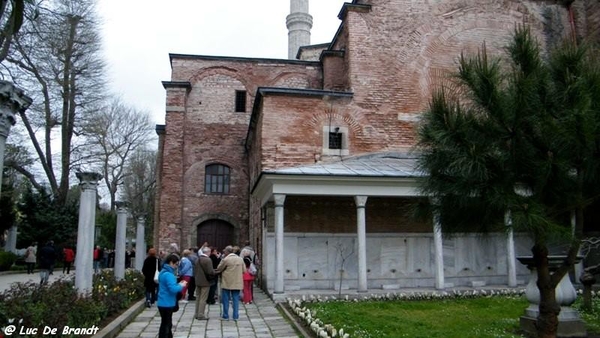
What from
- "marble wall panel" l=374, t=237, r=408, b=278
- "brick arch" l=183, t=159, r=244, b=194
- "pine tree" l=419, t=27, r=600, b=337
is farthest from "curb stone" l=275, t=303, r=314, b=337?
"brick arch" l=183, t=159, r=244, b=194

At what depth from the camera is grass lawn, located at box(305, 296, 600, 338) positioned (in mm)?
8336

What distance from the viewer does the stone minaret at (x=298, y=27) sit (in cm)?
3200

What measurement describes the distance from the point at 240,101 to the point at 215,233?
238 inches

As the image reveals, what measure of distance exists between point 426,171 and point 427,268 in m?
9.38

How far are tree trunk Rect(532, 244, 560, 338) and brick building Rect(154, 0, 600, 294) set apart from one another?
21.6 feet

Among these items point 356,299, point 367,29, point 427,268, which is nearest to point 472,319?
point 356,299

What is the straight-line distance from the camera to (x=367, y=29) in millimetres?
17953

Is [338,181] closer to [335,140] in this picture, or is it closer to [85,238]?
[335,140]

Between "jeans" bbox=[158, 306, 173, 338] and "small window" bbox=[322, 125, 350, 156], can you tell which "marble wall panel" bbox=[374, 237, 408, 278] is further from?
"jeans" bbox=[158, 306, 173, 338]

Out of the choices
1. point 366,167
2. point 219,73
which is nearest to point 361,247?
point 366,167

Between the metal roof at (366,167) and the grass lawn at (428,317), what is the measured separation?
3.16 metres

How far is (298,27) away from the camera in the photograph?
3212 centimetres

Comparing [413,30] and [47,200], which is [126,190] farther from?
[413,30]

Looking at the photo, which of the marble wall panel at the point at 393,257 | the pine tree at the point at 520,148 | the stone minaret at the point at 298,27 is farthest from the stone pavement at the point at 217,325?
the stone minaret at the point at 298,27
